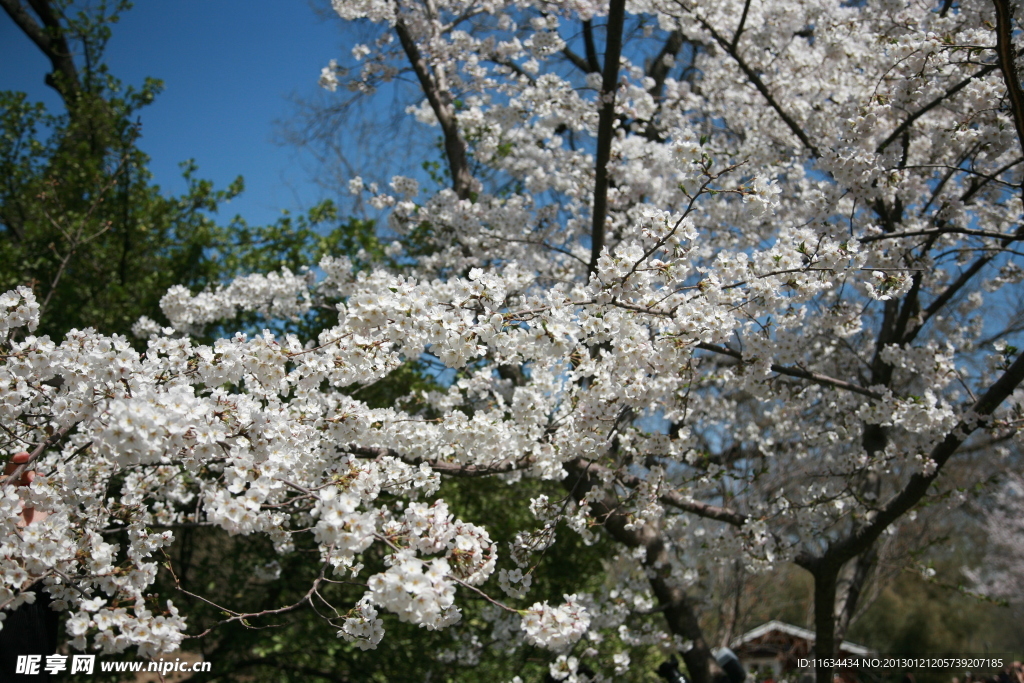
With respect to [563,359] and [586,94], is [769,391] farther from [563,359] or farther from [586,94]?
[586,94]

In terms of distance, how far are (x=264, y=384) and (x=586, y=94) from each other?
4.42m

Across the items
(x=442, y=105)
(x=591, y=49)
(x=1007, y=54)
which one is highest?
(x=442, y=105)

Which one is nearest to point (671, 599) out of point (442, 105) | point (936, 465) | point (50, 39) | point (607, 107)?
point (936, 465)

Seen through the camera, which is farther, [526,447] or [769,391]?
[769,391]

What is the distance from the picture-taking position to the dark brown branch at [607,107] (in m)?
3.64

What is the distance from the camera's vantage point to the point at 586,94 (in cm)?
578

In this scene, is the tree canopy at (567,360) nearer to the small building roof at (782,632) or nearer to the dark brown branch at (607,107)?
the dark brown branch at (607,107)

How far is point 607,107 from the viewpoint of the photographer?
388 centimetres

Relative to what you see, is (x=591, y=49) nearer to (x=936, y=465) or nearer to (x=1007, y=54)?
(x=1007, y=54)

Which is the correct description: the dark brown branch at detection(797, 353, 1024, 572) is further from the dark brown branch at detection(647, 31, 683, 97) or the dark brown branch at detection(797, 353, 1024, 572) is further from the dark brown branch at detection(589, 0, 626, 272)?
the dark brown branch at detection(647, 31, 683, 97)

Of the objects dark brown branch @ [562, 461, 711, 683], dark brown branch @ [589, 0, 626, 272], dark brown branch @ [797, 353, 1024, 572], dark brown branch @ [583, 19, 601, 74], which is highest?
dark brown branch @ [583, 19, 601, 74]

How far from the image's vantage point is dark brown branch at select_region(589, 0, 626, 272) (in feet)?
11.9

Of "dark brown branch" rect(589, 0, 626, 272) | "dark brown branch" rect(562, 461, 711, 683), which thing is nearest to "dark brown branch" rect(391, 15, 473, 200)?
"dark brown branch" rect(589, 0, 626, 272)

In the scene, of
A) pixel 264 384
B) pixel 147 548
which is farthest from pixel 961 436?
pixel 147 548
